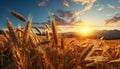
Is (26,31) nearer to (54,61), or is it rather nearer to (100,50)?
(54,61)

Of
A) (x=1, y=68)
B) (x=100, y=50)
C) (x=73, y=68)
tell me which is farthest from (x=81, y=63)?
(x=100, y=50)

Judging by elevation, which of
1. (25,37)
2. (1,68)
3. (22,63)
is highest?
(25,37)

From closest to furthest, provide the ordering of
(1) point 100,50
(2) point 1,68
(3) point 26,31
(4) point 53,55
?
1. (3) point 26,31
2. (4) point 53,55
3. (2) point 1,68
4. (1) point 100,50

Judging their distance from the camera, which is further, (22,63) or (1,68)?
(1,68)

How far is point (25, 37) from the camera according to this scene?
185cm

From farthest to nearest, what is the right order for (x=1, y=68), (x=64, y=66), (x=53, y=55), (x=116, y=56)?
(x=116, y=56) → (x=1, y=68) → (x=53, y=55) → (x=64, y=66)

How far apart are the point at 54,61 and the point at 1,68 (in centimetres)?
66

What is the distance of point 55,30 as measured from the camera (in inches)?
72.6

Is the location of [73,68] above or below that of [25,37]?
below

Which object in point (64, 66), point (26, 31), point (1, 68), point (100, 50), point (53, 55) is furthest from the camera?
point (100, 50)

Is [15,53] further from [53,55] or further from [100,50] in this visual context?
[100,50]

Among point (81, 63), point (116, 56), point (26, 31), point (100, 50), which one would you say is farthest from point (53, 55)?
point (100, 50)

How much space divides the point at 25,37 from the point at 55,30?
0.23 metres

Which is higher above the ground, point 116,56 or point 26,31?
point 26,31
